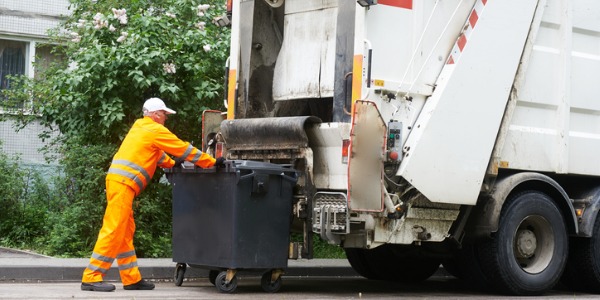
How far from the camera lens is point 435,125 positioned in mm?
8172

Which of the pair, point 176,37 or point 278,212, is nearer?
point 278,212

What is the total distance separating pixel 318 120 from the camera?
828cm

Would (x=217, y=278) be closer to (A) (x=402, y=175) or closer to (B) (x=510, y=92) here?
(A) (x=402, y=175)

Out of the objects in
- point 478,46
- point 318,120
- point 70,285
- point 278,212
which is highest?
point 478,46

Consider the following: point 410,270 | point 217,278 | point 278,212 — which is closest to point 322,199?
point 278,212

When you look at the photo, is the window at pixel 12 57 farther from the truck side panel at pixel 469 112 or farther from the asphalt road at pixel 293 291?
the truck side panel at pixel 469 112

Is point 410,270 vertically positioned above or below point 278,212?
below

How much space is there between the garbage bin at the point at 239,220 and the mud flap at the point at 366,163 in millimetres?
623

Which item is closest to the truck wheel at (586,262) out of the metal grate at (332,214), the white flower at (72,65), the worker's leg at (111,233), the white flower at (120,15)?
the metal grate at (332,214)

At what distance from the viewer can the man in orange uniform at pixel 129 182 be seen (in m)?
8.29

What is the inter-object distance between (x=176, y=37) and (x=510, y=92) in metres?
4.11

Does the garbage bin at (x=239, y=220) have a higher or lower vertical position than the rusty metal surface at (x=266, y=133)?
lower

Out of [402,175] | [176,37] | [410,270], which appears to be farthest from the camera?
[176,37]

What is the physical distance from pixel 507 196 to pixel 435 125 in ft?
3.23
